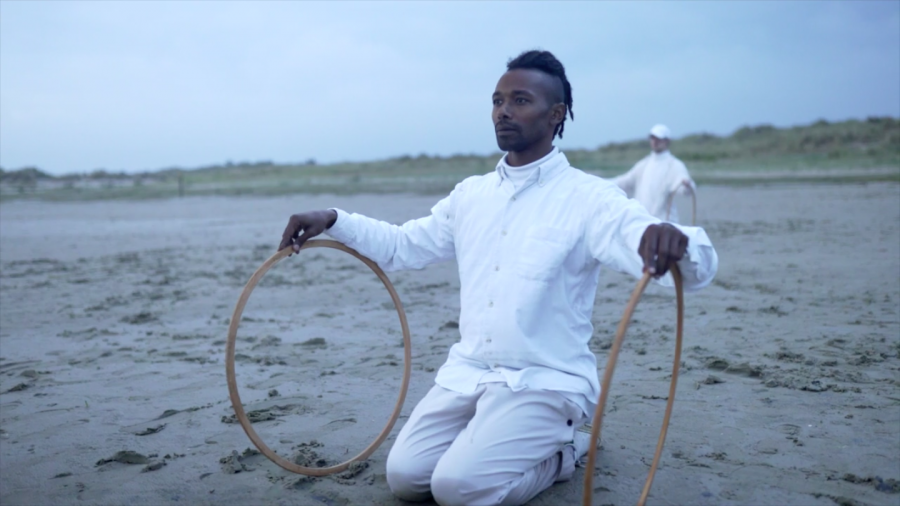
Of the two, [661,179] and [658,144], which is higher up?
[658,144]

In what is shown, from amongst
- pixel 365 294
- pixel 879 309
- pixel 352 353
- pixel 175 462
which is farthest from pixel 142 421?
pixel 879 309

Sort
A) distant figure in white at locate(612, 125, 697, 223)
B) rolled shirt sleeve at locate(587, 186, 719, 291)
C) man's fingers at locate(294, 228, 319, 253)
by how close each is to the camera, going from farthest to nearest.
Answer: distant figure in white at locate(612, 125, 697, 223) < man's fingers at locate(294, 228, 319, 253) < rolled shirt sleeve at locate(587, 186, 719, 291)

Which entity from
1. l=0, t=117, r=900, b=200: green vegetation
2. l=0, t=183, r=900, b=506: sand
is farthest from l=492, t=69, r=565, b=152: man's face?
l=0, t=117, r=900, b=200: green vegetation

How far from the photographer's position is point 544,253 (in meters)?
3.41

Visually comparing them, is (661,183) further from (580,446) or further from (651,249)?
(651,249)

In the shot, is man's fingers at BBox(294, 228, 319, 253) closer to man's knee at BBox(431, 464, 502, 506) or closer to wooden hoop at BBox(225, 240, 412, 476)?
wooden hoop at BBox(225, 240, 412, 476)

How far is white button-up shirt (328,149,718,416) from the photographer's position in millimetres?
3361

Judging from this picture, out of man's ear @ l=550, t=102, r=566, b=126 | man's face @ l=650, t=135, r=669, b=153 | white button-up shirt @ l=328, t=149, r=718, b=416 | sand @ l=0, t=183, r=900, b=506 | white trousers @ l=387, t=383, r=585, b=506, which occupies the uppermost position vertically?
man's face @ l=650, t=135, r=669, b=153

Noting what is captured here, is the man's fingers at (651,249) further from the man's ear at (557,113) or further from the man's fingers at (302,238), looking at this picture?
the man's fingers at (302,238)

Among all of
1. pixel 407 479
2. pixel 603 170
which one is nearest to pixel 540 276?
pixel 407 479

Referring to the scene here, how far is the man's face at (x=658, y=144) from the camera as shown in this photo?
36.1 feet

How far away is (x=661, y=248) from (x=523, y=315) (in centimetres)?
72

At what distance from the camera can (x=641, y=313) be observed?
7543mm

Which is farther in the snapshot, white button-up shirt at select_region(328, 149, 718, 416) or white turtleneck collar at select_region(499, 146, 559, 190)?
white turtleneck collar at select_region(499, 146, 559, 190)
